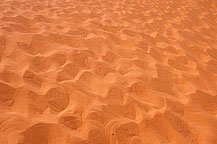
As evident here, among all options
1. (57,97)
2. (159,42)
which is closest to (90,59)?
(57,97)

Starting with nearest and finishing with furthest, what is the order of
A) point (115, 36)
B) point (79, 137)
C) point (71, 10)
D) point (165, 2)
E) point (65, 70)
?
point (79, 137), point (65, 70), point (115, 36), point (71, 10), point (165, 2)

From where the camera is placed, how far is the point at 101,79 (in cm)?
196

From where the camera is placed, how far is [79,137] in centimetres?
136

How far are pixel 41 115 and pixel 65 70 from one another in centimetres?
62

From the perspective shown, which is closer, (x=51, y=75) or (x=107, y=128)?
(x=107, y=128)

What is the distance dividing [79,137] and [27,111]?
45 cm

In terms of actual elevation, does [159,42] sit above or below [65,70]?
below

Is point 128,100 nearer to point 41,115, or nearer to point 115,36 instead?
point 41,115

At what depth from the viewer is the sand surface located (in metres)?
1.45

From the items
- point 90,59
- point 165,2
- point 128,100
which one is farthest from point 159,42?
point 165,2

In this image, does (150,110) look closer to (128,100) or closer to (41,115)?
(128,100)

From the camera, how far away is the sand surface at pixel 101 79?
1447mm

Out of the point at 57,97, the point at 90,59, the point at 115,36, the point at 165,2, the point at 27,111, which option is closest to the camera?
the point at 27,111

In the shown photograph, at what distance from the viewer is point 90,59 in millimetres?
2219
